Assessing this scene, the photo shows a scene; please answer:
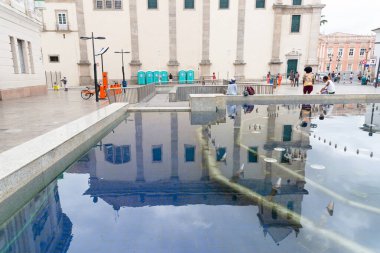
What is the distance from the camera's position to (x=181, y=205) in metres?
3.82

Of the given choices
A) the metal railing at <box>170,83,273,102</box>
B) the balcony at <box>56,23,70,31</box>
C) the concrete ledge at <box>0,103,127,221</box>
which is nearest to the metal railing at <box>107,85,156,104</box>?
the metal railing at <box>170,83,273,102</box>

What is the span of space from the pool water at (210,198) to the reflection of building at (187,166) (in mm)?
20

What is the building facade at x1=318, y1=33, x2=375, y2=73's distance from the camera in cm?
6538

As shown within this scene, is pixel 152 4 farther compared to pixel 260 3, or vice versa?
pixel 260 3

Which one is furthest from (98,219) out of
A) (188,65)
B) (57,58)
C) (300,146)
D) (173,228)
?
(57,58)

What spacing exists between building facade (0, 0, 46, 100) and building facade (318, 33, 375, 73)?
215 feet

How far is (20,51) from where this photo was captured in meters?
17.1

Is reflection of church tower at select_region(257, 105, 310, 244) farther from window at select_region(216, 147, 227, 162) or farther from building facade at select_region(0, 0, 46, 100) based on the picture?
building facade at select_region(0, 0, 46, 100)

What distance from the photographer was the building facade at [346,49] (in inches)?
2574

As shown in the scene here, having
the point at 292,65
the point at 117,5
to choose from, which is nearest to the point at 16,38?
the point at 117,5

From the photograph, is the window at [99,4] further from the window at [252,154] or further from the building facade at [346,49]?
the building facade at [346,49]

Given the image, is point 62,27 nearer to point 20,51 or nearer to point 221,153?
point 20,51

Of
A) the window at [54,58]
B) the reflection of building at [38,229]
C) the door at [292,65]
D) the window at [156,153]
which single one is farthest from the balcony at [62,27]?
the reflection of building at [38,229]

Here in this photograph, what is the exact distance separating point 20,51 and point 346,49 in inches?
2863
